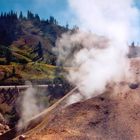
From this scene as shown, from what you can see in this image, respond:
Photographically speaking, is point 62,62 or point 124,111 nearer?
point 124,111

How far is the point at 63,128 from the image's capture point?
115 ft

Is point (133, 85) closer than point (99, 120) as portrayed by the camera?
No

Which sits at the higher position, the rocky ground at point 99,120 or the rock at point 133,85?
the rock at point 133,85

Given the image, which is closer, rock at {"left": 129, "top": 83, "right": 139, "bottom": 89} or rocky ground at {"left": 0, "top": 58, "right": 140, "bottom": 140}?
rocky ground at {"left": 0, "top": 58, "right": 140, "bottom": 140}

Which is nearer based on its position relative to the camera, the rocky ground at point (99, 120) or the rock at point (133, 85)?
the rocky ground at point (99, 120)

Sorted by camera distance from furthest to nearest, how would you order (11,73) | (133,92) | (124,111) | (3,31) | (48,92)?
(3,31) → (11,73) → (48,92) → (133,92) → (124,111)

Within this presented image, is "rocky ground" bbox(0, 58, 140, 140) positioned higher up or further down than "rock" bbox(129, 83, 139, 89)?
further down

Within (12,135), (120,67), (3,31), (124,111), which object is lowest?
(12,135)

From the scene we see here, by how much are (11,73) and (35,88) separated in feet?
61.0

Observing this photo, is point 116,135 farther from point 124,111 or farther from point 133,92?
point 133,92

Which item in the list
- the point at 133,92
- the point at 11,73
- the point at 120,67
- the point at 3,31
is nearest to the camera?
the point at 133,92

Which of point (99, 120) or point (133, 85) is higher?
point (133, 85)

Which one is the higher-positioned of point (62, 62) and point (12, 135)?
point (62, 62)

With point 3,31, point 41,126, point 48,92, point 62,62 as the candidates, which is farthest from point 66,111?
point 3,31
